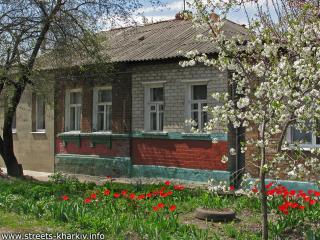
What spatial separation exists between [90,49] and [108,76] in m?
1.73

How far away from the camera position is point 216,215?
803 centimetres

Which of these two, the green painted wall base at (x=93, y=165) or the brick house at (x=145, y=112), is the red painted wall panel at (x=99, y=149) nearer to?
the brick house at (x=145, y=112)

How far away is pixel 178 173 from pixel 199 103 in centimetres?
220

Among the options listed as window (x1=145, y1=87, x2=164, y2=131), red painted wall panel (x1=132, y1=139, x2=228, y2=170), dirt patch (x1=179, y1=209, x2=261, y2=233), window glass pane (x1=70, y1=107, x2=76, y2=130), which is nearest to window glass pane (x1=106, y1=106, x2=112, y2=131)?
red painted wall panel (x1=132, y1=139, x2=228, y2=170)

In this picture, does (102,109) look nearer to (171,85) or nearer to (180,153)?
(171,85)

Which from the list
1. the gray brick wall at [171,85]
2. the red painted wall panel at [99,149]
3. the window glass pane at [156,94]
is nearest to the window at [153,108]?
the window glass pane at [156,94]

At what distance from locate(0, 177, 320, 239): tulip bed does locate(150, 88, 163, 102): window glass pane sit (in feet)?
21.9

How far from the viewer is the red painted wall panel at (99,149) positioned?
17.7 meters

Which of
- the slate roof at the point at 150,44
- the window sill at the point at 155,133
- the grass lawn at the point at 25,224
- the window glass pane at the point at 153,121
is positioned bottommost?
the grass lawn at the point at 25,224

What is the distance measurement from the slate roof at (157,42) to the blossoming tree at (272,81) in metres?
7.91

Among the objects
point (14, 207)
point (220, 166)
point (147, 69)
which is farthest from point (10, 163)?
point (14, 207)

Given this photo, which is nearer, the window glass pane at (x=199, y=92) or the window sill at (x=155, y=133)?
the window glass pane at (x=199, y=92)

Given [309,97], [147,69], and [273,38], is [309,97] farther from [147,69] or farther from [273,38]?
[147,69]

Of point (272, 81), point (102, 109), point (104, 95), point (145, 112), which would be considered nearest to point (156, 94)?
point (145, 112)
